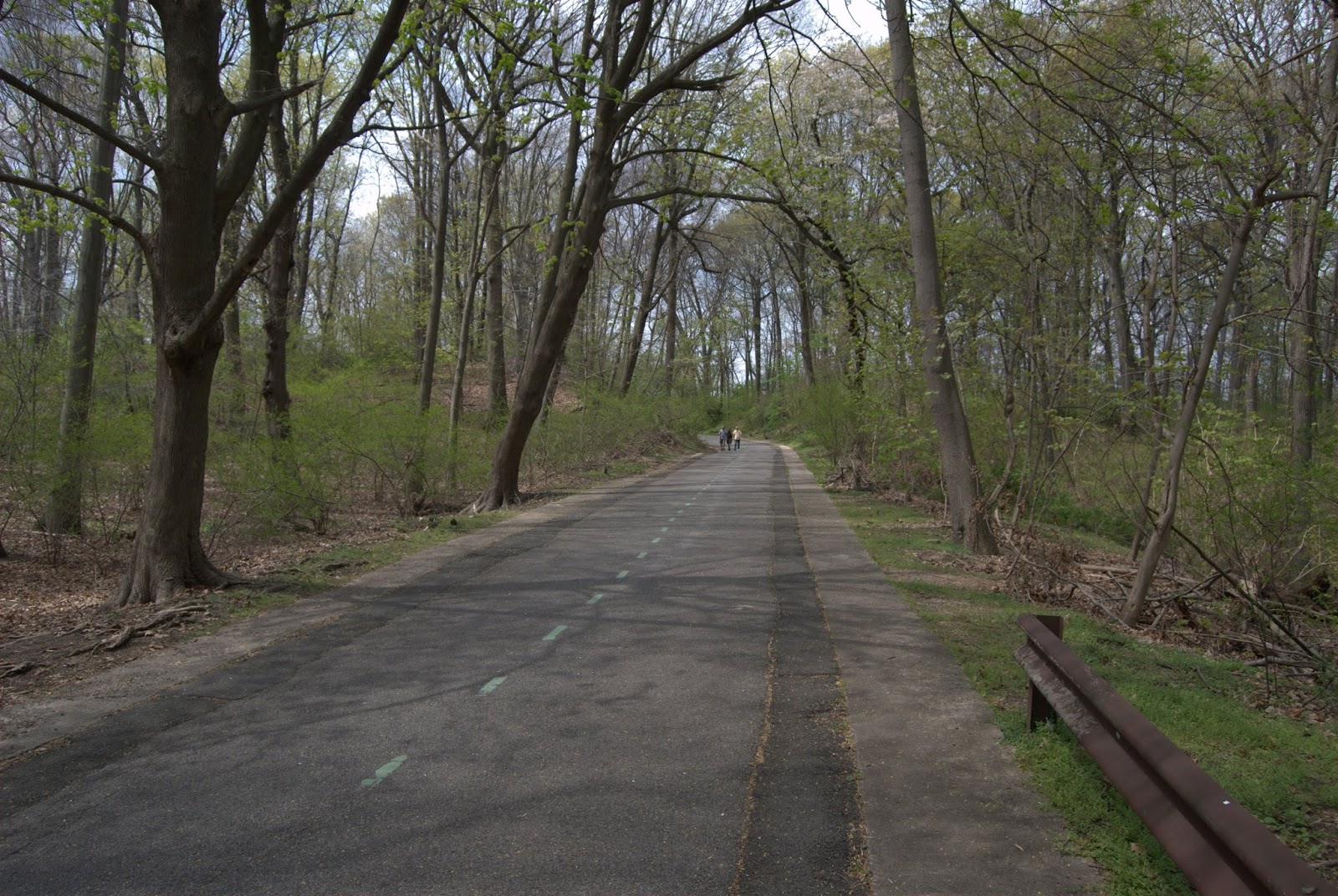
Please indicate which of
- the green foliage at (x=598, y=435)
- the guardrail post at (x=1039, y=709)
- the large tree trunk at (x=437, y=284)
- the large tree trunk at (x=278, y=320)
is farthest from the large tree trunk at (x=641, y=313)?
the guardrail post at (x=1039, y=709)

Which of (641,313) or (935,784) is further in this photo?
(641,313)

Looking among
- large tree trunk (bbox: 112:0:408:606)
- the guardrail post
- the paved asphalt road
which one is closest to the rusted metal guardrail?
the guardrail post

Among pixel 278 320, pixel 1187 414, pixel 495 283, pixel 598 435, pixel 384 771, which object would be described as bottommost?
pixel 384 771

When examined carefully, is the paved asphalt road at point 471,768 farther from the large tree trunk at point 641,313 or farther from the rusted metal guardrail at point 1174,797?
the large tree trunk at point 641,313

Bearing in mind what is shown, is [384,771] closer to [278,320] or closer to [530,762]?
[530,762]

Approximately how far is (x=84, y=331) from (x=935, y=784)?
41.5 ft

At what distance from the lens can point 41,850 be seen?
391 centimetres

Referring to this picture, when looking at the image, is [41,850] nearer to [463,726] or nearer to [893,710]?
[463,726]

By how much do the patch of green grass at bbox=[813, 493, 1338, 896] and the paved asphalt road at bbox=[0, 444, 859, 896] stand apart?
104 centimetres

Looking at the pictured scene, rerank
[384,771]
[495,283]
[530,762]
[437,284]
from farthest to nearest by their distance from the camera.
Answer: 1. [495,283]
2. [437,284]
3. [530,762]
4. [384,771]

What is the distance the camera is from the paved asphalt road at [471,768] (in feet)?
12.2

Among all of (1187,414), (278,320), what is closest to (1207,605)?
(1187,414)

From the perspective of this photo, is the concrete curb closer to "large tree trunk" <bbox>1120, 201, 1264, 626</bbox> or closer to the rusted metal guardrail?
the rusted metal guardrail

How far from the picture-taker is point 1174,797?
10.9 ft
